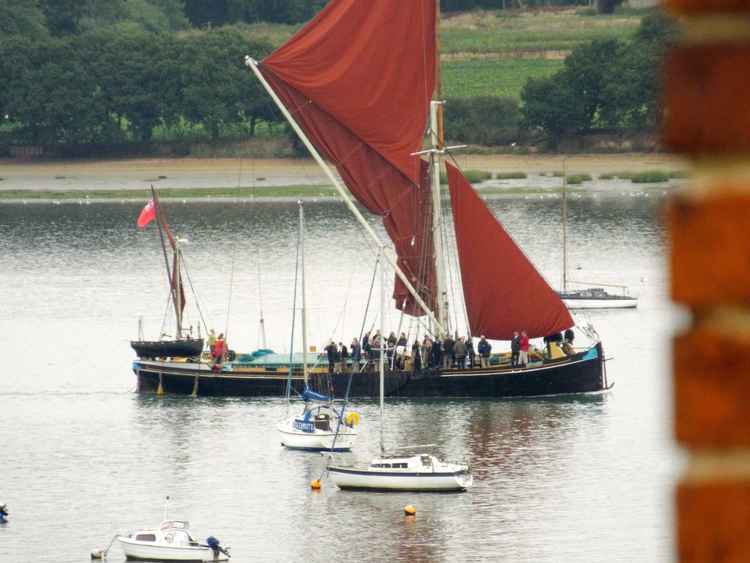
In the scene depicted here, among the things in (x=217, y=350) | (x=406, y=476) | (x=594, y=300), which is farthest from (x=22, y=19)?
(x=406, y=476)

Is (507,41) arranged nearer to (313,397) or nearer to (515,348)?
(515,348)

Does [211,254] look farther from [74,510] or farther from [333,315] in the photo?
[74,510]

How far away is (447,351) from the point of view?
165 ft

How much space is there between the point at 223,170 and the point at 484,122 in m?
16.1

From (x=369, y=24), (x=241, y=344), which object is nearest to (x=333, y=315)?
(x=241, y=344)

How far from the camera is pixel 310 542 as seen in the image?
112 feet

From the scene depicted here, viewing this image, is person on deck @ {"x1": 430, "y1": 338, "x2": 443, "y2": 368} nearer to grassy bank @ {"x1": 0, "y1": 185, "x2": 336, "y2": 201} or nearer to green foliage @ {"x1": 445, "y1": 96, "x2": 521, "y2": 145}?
grassy bank @ {"x1": 0, "y1": 185, "x2": 336, "y2": 201}

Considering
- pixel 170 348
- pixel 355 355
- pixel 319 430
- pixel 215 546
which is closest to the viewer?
pixel 215 546

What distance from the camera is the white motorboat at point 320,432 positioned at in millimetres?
44250

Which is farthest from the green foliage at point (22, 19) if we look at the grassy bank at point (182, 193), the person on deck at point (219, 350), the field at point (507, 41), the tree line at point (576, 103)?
the person on deck at point (219, 350)

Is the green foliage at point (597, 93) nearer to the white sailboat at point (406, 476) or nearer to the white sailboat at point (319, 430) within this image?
the white sailboat at point (319, 430)

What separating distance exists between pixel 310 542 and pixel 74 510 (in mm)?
6285

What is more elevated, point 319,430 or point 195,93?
point 195,93

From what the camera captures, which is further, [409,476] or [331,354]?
[331,354]
